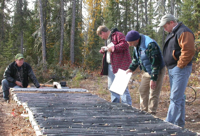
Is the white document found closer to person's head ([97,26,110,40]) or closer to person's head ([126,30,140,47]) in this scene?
person's head ([126,30,140,47])

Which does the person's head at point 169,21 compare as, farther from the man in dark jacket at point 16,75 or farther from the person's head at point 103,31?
the man in dark jacket at point 16,75

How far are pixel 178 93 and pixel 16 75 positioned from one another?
17.5 ft

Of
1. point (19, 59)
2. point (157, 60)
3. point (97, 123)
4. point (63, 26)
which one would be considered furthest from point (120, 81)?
point (63, 26)

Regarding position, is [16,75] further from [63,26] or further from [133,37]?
[63,26]

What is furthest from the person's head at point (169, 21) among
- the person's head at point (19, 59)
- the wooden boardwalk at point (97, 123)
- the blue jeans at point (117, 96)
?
the person's head at point (19, 59)

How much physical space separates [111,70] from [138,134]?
2743 mm

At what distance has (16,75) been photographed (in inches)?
280

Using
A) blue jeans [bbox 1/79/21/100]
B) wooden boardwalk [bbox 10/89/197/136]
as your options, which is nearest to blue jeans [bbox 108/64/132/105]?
→ wooden boardwalk [bbox 10/89/197/136]

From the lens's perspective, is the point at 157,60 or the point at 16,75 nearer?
the point at 157,60

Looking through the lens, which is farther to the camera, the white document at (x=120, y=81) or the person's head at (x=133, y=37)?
the white document at (x=120, y=81)

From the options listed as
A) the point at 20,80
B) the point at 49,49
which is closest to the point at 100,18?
the point at 49,49

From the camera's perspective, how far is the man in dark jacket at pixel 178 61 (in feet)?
10.9

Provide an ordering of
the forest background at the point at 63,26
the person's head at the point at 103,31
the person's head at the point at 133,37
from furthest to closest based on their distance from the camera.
→ the forest background at the point at 63,26 → the person's head at the point at 103,31 → the person's head at the point at 133,37

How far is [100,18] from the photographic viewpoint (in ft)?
89.2
